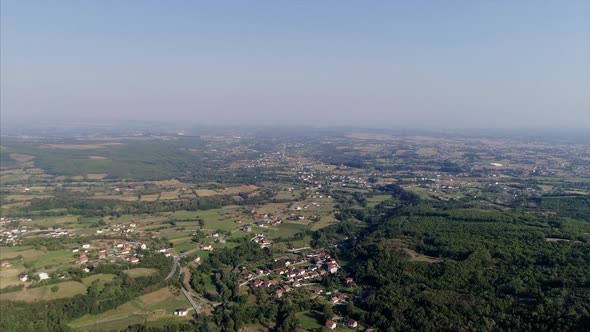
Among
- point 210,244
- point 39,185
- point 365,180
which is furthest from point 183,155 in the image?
point 210,244

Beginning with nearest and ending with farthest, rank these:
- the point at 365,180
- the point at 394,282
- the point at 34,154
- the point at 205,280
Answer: the point at 394,282, the point at 205,280, the point at 365,180, the point at 34,154

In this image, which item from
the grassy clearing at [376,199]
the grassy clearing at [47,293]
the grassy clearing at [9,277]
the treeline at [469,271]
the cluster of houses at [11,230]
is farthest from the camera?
the grassy clearing at [376,199]

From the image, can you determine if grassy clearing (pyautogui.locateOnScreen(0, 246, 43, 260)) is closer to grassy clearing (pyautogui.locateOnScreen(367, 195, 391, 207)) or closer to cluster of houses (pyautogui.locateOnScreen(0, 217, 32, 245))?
cluster of houses (pyautogui.locateOnScreen(0, 217, 32, 245))

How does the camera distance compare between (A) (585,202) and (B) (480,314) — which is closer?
(B) (480,314)

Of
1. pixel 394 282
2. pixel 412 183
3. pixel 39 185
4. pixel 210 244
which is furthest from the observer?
pixel 412 183

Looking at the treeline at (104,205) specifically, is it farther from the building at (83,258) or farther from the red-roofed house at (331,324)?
the red-roofed house at (331,324)

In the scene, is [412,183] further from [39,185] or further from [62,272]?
[39,185]

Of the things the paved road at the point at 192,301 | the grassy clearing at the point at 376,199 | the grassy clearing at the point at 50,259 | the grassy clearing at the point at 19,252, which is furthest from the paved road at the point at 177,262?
the grassy clearing at the point at 376,199
